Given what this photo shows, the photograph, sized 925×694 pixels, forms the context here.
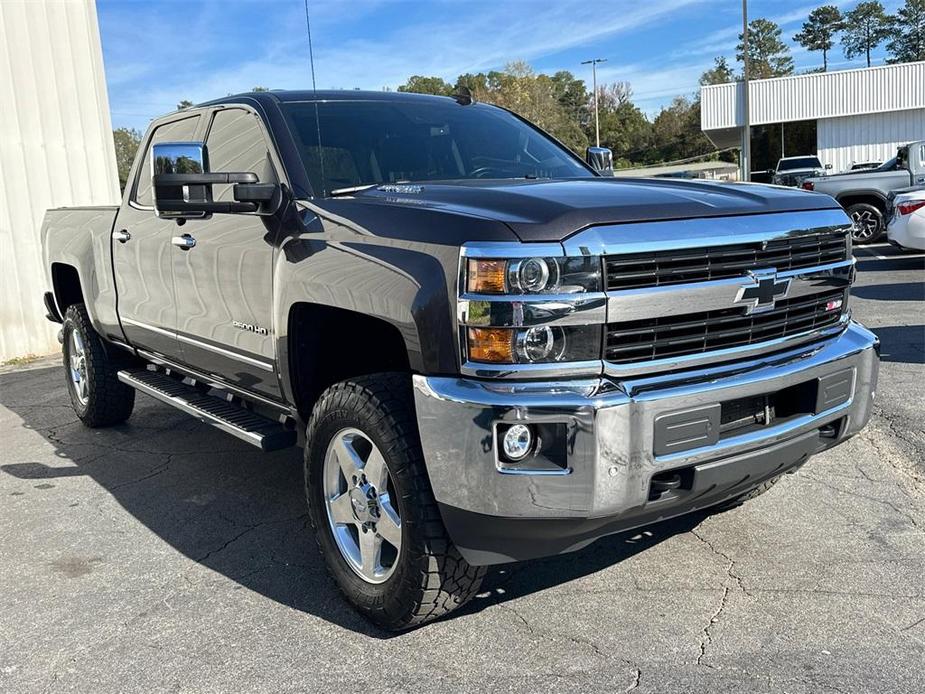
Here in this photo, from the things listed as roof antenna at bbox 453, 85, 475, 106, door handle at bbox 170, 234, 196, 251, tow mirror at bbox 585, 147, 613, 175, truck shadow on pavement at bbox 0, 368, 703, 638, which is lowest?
truck shadow on pavement at bbox 0, 368, 703, 638

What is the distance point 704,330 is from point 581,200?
0.58 metres

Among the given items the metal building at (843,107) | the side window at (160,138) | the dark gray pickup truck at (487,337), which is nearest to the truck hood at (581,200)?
the dark gray pickup truck at (487,337)

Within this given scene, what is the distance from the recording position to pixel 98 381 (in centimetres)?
596

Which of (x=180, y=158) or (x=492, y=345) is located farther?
(x=180, y=158)

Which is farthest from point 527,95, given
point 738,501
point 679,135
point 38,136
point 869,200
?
point 738,501

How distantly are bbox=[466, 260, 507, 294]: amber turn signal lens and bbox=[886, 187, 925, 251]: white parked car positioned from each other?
29.7 ft

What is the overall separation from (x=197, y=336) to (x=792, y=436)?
2831 millimetres

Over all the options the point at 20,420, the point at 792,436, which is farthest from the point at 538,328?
the point at 20,420

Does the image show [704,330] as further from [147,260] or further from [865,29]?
[865,29]

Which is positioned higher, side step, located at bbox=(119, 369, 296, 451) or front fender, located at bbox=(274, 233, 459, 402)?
front fender, located at bbox=(274, 233, 459, 402)

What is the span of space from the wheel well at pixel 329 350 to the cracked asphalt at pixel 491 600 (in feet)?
2.62

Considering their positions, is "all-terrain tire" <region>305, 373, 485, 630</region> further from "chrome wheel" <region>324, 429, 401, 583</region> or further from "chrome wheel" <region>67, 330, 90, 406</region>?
"chrome wheel" <region>67, 330, 90, 406</region>

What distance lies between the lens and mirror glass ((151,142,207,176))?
→ 11.7ft

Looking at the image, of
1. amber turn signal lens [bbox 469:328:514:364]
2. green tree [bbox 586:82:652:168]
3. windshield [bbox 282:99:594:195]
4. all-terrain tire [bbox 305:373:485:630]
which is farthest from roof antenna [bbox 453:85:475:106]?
green tree [bbox 586:82:652:168]
